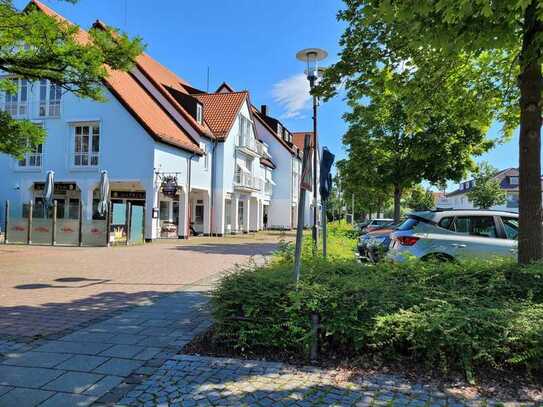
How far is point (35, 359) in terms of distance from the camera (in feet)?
15.1

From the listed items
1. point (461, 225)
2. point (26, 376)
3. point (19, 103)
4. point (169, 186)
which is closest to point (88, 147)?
point (169, 186)

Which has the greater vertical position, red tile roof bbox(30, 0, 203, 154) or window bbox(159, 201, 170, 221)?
red tile roof bbox(30, 0, 203, 154)

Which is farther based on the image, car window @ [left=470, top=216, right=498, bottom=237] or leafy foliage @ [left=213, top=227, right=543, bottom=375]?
car window @ [left=470, top=216, right=498, bottom=237]

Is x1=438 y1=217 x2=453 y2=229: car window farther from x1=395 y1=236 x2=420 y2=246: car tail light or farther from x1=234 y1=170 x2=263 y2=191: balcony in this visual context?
x1=234 y1=170 x2=263 y2=191: balcony

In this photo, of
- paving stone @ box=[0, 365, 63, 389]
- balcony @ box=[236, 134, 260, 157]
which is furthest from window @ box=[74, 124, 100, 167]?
paving stone @ box=[0, 365, 63, 389]

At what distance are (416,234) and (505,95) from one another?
315 cm

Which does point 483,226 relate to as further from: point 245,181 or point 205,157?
point 245,181

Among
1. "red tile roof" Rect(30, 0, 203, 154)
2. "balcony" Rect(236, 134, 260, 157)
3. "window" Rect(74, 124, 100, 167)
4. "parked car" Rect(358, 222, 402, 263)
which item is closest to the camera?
"parked car" Rect(358, 222, 402, 263)

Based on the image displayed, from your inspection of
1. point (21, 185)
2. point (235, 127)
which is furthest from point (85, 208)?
point (235, 127)

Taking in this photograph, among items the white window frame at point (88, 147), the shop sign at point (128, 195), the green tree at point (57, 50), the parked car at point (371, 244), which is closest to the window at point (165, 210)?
the shop sign at point (128, 195)

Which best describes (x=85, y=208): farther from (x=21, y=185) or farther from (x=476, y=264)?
(x=476, y=264)

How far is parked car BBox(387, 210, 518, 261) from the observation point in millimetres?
8953

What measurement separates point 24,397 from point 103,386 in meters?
0.62

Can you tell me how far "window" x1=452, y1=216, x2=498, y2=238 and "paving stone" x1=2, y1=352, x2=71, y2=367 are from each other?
25.3 feet
